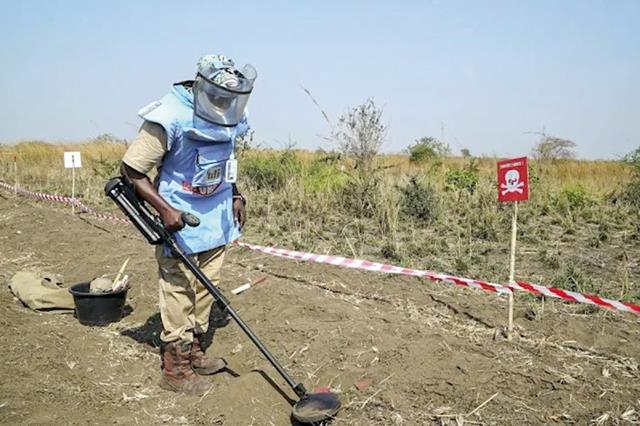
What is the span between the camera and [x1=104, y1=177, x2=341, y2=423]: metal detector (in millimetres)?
3117

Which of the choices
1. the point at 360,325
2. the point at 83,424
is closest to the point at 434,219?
the point at 360,325

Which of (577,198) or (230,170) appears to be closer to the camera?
(230,170)

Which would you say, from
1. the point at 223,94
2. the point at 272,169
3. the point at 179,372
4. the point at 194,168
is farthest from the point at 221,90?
the point at 272,169

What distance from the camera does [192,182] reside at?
11.6ft

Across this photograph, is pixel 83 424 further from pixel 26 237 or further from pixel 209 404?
pixel 26 237

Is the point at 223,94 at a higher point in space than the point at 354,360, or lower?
higher

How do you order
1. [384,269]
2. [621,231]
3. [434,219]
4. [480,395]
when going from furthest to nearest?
1. [434,219]
2. [621,231]
3. [384,269]
4. [480,395]

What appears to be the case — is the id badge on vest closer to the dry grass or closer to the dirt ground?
the dirt ground

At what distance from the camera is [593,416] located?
9.96 ft

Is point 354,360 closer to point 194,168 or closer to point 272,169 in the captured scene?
point 194,168

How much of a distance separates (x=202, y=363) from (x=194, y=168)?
4.50 feet

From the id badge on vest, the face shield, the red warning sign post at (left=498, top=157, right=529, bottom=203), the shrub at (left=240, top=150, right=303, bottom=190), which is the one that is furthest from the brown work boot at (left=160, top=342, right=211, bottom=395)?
the shrub at (left=240, top=150, right=303, bottom=190)

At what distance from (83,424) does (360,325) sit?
78.7 inches

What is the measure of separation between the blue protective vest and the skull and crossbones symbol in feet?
6.67
